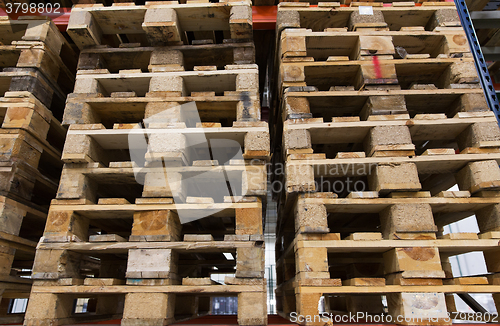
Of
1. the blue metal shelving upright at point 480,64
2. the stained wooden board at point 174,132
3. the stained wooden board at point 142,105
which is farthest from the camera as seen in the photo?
the blue metal shelving upright at point 480,64

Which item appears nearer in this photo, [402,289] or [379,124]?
[402,289]

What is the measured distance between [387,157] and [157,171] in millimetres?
2186

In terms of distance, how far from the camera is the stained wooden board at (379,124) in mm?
2961

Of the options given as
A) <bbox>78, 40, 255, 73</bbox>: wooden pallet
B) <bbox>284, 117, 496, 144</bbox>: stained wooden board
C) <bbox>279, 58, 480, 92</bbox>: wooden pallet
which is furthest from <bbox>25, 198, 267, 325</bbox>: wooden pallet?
<bbox>78, 40, 255, 73</bbox>: wooden pallet

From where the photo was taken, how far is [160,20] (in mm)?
3346

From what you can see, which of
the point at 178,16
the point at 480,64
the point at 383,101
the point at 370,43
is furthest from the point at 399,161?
the point at 178,16

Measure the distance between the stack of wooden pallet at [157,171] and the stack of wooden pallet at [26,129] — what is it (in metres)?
0.43

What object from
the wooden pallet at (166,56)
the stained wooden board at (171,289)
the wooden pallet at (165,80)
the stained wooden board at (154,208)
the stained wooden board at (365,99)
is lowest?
the stained wooden board at (171,289)

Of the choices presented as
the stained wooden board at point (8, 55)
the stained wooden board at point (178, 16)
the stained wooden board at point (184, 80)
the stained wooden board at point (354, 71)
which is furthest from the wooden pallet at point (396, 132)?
the stained wooden board at point (8, 55)

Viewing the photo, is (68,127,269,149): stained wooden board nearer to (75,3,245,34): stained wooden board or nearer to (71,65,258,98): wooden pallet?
(71,65,258,98): wooden pallet

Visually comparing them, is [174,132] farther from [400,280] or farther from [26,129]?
[400,280]

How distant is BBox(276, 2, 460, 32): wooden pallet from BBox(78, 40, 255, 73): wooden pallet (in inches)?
23.8

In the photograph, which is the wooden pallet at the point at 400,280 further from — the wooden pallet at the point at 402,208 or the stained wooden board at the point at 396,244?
the wooden pallet at the point at 402,208

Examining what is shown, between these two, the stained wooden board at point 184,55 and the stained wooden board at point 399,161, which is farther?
the stained wooden board at point 184,55
